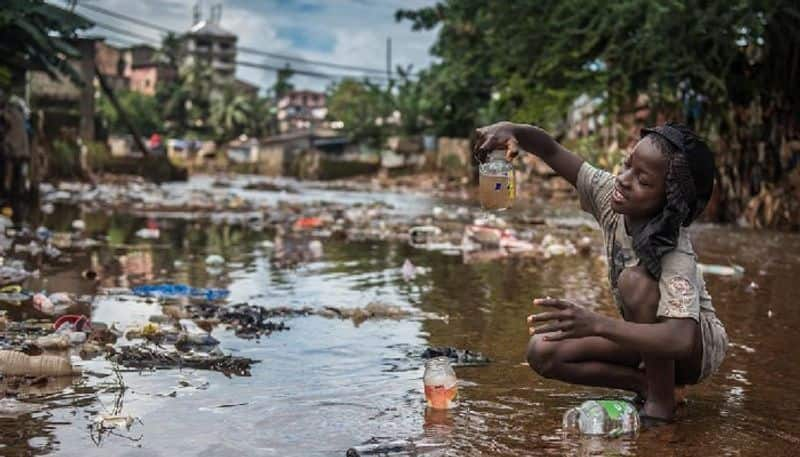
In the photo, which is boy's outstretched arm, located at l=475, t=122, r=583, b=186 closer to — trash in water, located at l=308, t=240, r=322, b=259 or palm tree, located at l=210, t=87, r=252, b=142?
trash in water, located at l=308, t=240, r=322, b=259

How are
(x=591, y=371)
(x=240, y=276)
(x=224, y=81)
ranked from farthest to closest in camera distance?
(x=224, y=81), (x=240, y=276), (x=591, y=371)

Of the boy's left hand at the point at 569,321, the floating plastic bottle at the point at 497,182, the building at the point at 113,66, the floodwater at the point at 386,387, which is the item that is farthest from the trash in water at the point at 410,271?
the building at the point at 113,66

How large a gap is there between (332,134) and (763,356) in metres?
63.8

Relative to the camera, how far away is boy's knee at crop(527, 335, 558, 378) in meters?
3.32

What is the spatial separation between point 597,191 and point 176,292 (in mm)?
3266

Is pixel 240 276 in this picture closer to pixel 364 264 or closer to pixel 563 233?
pixel 364 264

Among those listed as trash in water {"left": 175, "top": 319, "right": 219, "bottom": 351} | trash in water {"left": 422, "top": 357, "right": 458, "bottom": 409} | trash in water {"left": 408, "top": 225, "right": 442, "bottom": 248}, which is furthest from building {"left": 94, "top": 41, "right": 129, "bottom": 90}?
trash in water {"left": 422, "top": 357, "right": 458, "bottom": 409}

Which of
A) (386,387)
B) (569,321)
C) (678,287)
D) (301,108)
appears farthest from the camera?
(301,108)

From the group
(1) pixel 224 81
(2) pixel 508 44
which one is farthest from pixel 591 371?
(1) pixel 224 81

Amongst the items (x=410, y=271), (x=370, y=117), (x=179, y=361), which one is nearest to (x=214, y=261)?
(x=410, y=271)

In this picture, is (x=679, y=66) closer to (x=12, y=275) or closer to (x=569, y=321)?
(x=12, y=275)

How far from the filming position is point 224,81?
270ft

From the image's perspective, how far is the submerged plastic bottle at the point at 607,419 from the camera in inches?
120

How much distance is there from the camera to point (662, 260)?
10.1 feet
